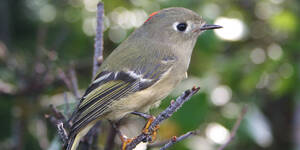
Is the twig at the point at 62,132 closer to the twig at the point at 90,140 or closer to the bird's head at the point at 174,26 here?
the twig at the point at 90,140

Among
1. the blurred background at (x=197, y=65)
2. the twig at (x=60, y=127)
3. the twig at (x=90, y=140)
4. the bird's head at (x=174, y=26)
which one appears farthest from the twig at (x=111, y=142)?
the bird's head at (x=174, y=26)

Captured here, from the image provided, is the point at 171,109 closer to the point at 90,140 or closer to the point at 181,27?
the point at 90,140

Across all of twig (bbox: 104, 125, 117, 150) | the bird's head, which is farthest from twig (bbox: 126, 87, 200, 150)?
the bird's head

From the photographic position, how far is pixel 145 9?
246 centimetres

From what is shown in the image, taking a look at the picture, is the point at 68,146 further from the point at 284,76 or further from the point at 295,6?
the point at 295,6

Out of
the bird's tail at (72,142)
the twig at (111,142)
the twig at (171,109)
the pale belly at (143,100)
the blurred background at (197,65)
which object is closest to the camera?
the twig at (171,109)

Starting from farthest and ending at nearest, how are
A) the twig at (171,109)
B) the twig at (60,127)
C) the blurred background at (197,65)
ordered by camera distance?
the blurred background at (197,65), the twig at (60,127), the twig at (171,109)

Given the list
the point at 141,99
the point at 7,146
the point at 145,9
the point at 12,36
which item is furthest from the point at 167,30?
the point at 12,36

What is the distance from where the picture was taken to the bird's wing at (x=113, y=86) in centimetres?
180

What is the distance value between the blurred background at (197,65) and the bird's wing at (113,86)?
18 cm

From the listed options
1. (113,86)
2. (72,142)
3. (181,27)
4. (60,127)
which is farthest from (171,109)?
(181,27)

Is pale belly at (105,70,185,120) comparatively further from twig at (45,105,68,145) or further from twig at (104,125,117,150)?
twig at (45,105,68,145)

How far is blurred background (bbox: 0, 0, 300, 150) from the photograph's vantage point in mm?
2246

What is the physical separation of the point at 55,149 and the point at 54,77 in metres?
0.68
